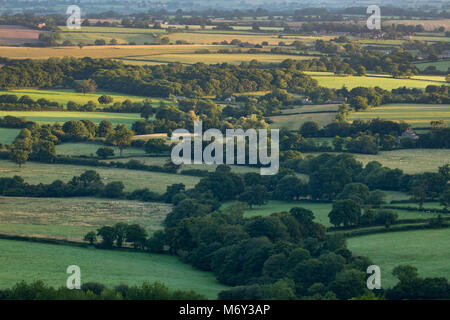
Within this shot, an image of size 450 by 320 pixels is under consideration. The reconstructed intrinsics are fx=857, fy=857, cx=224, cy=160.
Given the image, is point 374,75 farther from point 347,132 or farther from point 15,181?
point 15,181

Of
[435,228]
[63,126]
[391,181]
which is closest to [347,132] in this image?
[391,181]

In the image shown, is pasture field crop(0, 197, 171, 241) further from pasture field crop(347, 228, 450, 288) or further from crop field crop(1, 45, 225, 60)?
crop field crop(1, 45, 225, 60)

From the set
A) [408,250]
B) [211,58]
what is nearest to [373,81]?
[211,58]

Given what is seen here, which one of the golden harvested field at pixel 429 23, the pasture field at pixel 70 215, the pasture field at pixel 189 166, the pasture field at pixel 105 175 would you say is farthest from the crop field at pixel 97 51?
the pasture field at pixel 70 215

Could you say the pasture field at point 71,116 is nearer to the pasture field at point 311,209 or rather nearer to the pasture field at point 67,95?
the pasture field at point 67,95

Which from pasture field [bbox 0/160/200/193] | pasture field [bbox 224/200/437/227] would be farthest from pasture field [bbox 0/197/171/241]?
pasture field [bbox 224/200/437/227]

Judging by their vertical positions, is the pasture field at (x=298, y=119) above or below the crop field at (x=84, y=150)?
above

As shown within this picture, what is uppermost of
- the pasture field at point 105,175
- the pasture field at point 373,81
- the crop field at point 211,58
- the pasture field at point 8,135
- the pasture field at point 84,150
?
the crop field at point 211,58
